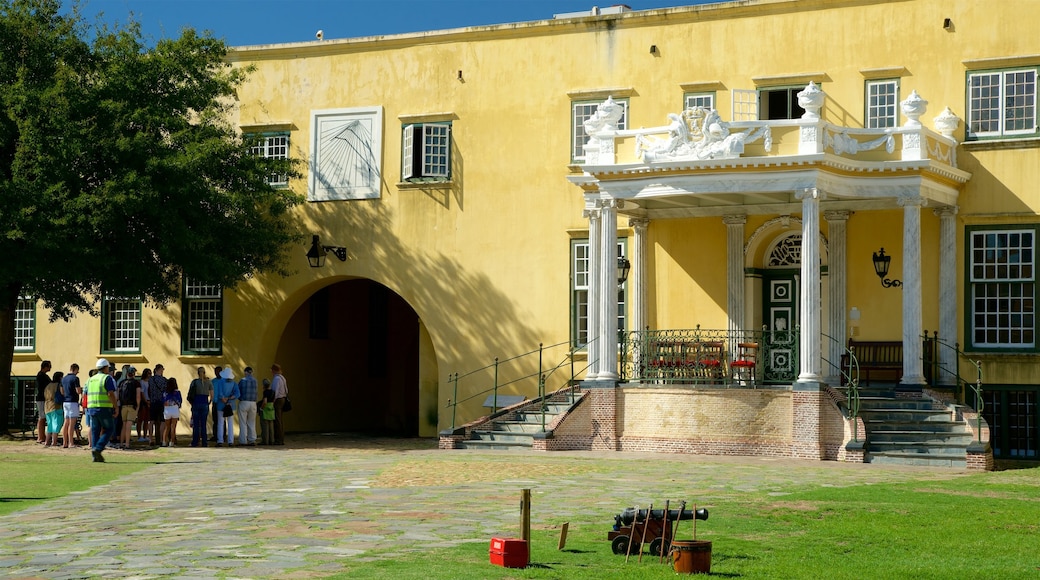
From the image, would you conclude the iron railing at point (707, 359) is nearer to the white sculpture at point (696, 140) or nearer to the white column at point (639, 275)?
the white column at point (639, 275)

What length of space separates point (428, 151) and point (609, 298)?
6.53 meters

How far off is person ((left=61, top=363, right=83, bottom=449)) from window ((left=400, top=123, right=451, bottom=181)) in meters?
7.99

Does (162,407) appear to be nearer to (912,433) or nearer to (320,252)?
(320,252)

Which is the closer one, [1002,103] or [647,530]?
[647,530]

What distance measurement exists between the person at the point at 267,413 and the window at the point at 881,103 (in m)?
12.3

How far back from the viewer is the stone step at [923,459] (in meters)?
21.4

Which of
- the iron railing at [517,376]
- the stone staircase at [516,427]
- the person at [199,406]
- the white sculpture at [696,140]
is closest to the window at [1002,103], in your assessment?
the white sculpture at [696,140]

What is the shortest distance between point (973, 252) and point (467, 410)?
10299 millimetres

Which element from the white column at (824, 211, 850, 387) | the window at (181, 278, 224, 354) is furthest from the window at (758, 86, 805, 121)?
the window at (181, 278, 224, 354)

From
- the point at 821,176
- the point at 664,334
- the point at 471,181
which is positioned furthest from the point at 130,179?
the point at 821,176

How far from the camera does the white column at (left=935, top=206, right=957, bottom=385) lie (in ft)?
81.5

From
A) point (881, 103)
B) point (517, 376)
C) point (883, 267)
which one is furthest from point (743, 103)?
point (517, 376)

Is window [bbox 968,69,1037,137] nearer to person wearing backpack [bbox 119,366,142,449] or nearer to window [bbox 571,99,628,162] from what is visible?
window [bbox 571,99,628,162]

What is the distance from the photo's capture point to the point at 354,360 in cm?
3434
